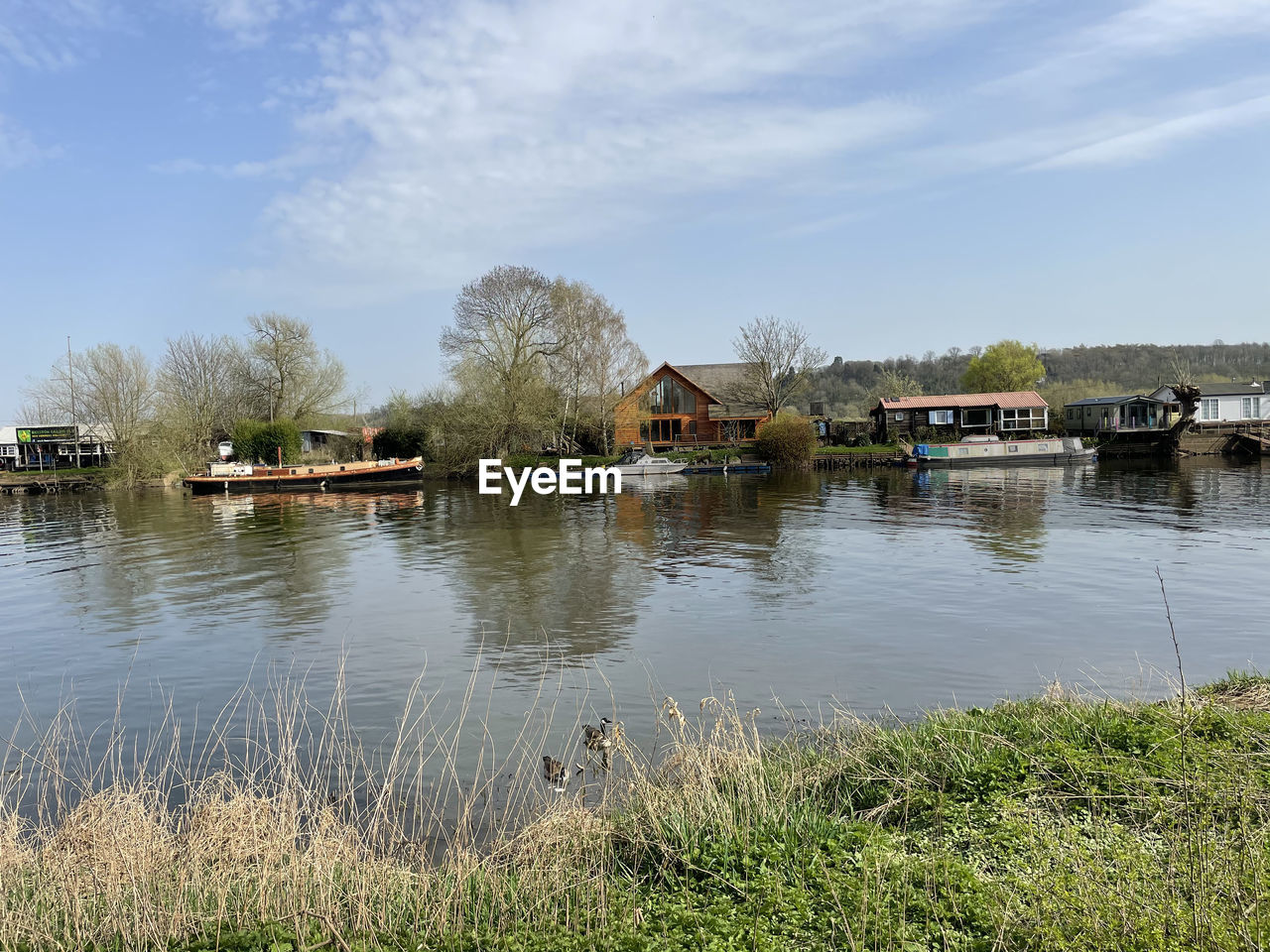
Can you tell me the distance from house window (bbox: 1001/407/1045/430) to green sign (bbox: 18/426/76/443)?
7199 centimetres

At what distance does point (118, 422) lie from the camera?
186 ft

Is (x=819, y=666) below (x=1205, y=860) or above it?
below

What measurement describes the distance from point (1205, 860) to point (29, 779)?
373 inches

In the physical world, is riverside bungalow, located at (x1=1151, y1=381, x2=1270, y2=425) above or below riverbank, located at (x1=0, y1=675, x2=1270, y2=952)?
above

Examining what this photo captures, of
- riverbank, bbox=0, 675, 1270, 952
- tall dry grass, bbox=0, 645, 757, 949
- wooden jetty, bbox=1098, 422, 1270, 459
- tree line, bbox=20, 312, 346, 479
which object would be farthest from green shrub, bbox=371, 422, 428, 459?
riverbank, bbox=0, 675, 1270, 952

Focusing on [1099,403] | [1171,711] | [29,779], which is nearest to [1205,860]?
[1171,711]

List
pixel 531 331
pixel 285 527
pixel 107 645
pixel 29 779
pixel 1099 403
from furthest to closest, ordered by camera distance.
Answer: pixel 1099 403, pixel 531 331, pixel 285 527, pixel 107 645, pixel 29 779

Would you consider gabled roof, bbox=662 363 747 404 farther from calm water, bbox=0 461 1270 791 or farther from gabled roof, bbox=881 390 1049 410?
calm water, bbox=0 461 1270 791

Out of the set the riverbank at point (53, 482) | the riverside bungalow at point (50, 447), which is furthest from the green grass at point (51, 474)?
the riverside bungalow at point (50, 447)

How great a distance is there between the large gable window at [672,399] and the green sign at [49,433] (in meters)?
46.4

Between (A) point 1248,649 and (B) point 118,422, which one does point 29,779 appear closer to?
(A) point 1248,649

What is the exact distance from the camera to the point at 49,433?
65.9 metres

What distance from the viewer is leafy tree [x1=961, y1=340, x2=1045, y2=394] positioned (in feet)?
274

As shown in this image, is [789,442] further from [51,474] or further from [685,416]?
A: [51,474]
